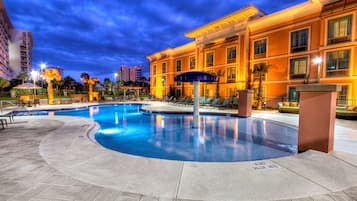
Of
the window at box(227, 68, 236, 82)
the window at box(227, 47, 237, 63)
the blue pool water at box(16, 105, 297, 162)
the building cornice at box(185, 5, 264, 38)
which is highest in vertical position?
the building cornice at box(185, 5, 264, 38)

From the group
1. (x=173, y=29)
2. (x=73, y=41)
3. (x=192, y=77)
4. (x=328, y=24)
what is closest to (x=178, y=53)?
(x=328, y=24)

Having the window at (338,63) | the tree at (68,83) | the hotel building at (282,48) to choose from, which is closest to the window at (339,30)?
the hotel building at (282,48)

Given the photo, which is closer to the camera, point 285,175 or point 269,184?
point 269,184

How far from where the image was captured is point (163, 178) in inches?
100

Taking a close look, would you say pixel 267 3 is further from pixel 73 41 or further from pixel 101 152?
pixel 73 41

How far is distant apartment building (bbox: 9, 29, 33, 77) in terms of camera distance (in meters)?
51.7

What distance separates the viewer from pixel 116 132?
22.9 ft

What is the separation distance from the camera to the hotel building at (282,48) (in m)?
11.0

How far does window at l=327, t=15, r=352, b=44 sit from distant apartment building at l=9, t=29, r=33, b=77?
70109 millimetres

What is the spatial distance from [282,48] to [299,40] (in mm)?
1219

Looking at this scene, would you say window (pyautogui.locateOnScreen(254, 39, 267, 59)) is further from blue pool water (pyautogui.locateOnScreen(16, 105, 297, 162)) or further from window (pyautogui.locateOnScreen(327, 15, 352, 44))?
blue pool water (pyautogui.locateOnScreen(16, 105, 297, 162))

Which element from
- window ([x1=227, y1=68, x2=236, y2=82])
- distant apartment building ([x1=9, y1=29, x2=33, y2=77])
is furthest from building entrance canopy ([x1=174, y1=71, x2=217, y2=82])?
distant apartment building ([x1=9, y1=29, x2=33, y2=77])

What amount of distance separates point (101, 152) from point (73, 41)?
69.8 meters

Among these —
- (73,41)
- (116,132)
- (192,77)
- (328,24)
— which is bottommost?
(116,132)
